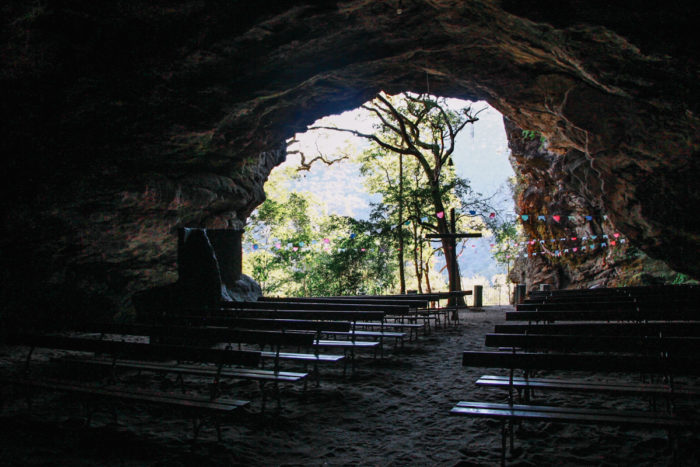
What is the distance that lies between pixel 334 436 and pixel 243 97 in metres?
6.59

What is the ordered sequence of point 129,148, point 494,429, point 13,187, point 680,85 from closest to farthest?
point 494,429
point 680,85
point 13,187
point 129,148

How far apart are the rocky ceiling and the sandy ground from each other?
4.21 metres

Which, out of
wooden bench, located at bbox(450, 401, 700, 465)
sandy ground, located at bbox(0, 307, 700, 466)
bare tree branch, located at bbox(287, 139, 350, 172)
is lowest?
sandy ground, located at bbox(0, 307, 700, 466)

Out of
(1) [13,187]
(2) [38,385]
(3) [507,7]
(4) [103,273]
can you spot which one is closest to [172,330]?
(2) [38,385]

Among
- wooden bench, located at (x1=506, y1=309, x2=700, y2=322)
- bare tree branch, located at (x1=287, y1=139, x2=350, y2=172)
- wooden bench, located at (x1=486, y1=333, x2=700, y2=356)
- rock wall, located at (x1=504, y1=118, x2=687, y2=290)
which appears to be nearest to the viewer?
wooden bench, located at (x1=486, y1=333, x2=700, y2=356)

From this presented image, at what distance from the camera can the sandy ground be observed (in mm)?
3377

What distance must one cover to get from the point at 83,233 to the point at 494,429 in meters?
8.67

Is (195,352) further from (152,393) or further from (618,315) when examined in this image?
Result: (618,315)

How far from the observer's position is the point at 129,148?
8047 mm

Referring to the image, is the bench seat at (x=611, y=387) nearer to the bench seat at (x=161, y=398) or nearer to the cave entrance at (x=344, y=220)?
the bench seat at (x=161, y=398)

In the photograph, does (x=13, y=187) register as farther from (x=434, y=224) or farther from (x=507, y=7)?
(x=434, y=224)

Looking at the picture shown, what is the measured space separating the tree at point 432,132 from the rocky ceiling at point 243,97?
7.07 metres

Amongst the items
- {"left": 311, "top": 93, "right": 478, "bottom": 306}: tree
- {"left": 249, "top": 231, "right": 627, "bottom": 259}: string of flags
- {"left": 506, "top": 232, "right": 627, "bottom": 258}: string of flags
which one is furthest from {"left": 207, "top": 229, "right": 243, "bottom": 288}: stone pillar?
{"left": 506, "top": 232, "right": 627, "bottom": 258}: string of flags

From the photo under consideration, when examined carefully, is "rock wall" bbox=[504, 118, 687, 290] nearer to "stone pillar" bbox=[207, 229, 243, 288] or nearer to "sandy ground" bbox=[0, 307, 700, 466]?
"stone pillar" bbox=[207, 229, 243, 288]
